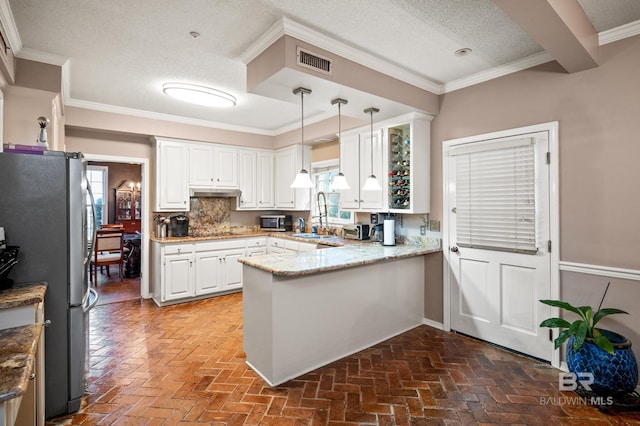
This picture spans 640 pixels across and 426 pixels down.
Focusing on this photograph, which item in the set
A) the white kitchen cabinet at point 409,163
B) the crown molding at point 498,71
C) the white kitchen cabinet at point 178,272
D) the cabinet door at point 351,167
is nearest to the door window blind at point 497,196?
the white kitchen cabinet at point 409,163

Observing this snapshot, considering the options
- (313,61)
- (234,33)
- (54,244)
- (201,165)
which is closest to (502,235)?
(313,61)

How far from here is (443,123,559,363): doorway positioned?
9.26 feet

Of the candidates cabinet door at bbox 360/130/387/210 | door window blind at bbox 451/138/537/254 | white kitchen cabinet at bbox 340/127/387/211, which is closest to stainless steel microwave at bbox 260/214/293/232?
white kitchen cabinet at bbox 340/127/387/211

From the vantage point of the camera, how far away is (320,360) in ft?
9.07

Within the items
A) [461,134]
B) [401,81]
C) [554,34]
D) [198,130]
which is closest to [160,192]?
[198,130]

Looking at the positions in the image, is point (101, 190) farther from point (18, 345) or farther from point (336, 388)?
point (336, 388)

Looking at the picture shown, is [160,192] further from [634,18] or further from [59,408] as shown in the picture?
[634,18]

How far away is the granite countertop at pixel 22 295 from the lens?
A: 165 centimetres

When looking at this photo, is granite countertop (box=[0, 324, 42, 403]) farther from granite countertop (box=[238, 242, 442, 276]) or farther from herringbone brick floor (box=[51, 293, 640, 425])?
granite countertop (box=[238, 242, 442, 276])

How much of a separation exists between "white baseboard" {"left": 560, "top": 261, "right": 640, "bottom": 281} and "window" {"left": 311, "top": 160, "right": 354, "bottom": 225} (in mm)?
2817

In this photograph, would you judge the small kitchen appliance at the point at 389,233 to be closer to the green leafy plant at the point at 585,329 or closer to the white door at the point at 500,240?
the white door at the point at 500,240

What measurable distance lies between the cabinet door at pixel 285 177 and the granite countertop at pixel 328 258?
232cm

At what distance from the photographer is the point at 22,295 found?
5.77 feet

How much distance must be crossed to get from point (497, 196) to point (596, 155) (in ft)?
2.58
